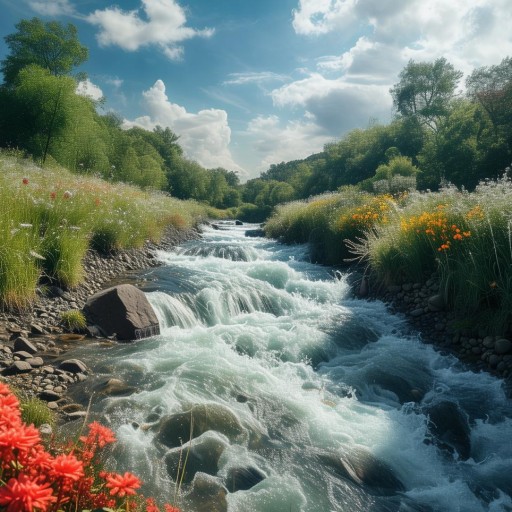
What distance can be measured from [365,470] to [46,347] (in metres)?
4.36

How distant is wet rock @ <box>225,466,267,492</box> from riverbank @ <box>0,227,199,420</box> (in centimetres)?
168

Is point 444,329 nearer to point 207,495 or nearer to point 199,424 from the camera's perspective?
point 199,424

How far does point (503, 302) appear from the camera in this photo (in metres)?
5.63

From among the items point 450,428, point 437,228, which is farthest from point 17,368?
point 437,228

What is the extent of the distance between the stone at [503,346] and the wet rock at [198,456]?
13.9 ft

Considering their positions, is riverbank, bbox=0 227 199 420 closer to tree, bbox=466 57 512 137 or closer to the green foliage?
the green foliage

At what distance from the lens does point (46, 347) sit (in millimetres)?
5160

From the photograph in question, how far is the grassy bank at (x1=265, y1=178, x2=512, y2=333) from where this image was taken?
5938 millimetres

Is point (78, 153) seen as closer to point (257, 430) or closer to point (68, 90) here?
point (68, 90)

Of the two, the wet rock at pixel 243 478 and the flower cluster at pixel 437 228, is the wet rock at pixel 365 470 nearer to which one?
the wet rock at pixel 243 478

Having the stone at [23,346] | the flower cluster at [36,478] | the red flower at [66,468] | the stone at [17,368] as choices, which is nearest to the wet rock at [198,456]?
the flower cluster at [36,478]

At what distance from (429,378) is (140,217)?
9.64 m

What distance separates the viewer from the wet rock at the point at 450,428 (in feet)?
13.3

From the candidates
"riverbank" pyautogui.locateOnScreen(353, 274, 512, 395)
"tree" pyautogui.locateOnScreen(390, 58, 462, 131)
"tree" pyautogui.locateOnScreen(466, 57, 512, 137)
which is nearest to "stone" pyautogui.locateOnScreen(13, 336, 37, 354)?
"riverbank" pyautogui.locateOnScreen(353, 274, 512, 395)
